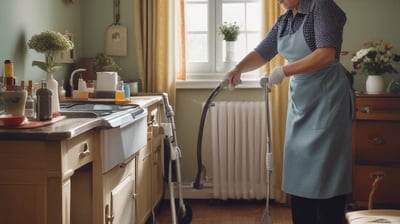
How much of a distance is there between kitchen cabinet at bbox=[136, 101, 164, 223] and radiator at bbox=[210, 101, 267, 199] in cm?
46

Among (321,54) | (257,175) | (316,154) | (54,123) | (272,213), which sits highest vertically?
(321,54)

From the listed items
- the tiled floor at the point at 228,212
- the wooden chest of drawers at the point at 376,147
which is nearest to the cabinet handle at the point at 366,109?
the wooden chest of drawers at the point at 376,147

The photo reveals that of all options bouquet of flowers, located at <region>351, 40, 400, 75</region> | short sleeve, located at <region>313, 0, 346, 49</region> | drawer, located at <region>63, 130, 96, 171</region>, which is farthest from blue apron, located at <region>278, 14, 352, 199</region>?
bouquet of flowers, located at <region>351, 40, 400, 75</region>

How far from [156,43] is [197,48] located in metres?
0.38

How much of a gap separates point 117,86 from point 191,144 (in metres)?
1.03

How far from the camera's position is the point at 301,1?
2467mm

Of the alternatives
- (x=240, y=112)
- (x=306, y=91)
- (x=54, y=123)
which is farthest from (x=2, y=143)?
(x=240, y=112)

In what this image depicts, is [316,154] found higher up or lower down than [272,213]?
higher up

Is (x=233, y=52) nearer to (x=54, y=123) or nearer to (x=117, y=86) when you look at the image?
(x=117, y=86)

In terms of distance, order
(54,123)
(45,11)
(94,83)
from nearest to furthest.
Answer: (54,123), (45,11), (94,83)

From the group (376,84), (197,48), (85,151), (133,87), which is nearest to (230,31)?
(197,48)

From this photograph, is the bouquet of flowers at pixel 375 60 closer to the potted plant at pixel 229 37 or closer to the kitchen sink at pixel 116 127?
the potted plant at pixel 229 37

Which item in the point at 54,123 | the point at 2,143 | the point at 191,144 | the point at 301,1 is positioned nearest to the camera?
the point at 2,143

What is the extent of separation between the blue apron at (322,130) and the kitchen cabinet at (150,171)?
775 mm
